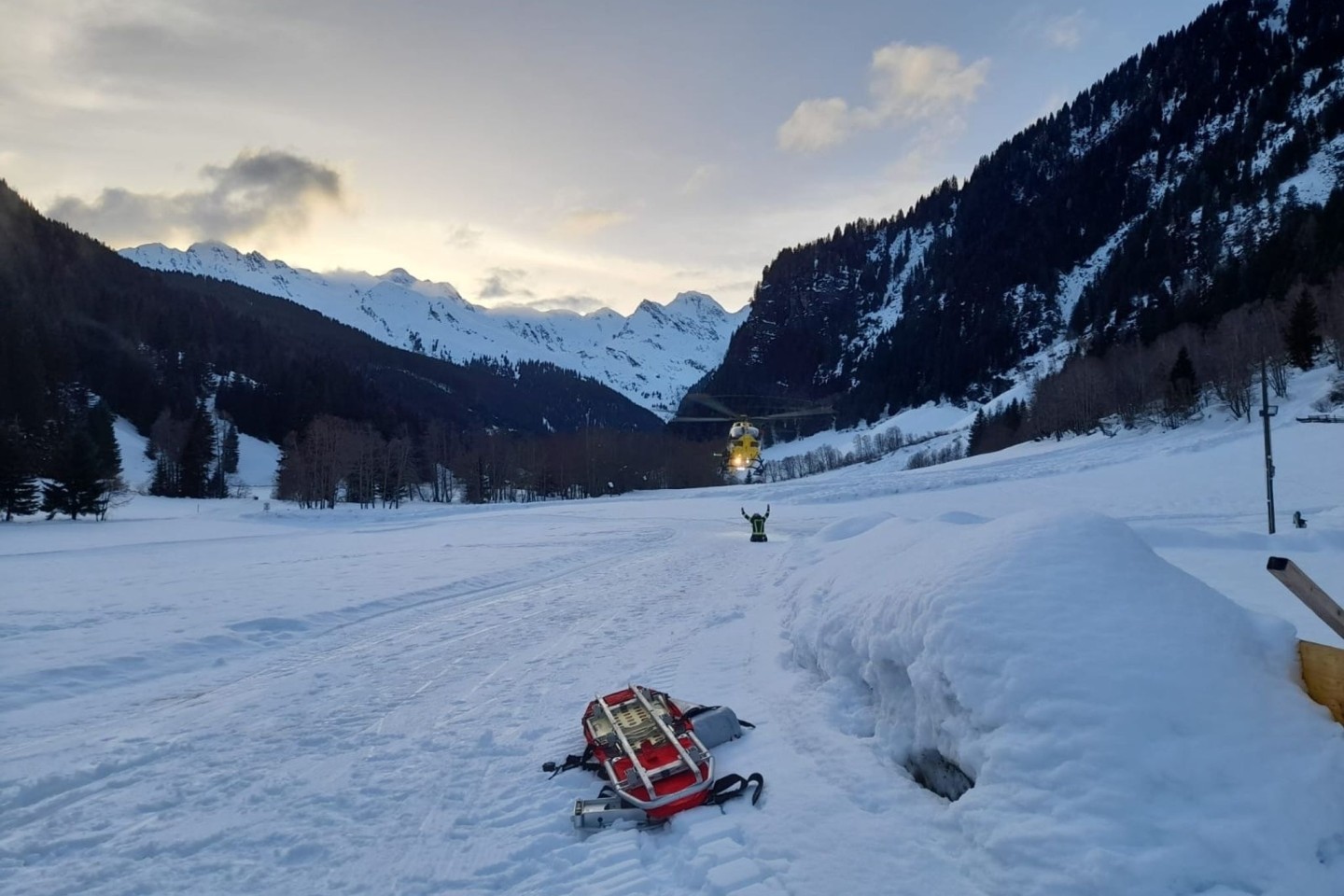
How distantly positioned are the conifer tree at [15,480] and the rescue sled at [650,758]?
50.4m

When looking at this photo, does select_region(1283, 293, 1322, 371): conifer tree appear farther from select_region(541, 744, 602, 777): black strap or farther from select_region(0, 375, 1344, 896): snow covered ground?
select_region(541, 744, 602, 777): black strap

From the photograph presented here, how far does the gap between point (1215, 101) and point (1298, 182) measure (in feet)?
173

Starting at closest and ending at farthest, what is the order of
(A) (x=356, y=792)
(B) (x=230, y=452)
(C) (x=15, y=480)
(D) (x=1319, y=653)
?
(D) (x=1319, y=653) → (A) (x=356, y=792) → (C) (x=15, y=480) → (B) (x=230, y=452)

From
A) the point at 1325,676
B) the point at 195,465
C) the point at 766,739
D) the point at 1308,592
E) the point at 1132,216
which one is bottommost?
the point at 766,739

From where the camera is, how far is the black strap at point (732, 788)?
513 centimetres

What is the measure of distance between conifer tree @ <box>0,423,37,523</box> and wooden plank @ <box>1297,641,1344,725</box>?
5534 centimetres

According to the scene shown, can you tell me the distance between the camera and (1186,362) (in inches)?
2366

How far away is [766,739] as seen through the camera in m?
6.31

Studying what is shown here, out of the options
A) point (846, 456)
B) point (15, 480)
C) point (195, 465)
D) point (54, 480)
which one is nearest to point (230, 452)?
point (195, 465)

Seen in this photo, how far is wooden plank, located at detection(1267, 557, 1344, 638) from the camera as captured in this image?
397 cm

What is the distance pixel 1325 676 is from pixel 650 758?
15.4 feet

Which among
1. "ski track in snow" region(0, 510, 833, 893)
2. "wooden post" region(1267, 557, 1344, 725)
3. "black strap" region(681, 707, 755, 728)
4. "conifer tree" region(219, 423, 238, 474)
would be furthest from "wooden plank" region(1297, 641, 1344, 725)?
"conifer tree" region(219, 423, 238, 474)

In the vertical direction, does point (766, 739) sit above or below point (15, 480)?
below

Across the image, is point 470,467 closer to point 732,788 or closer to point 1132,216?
point 732,788
